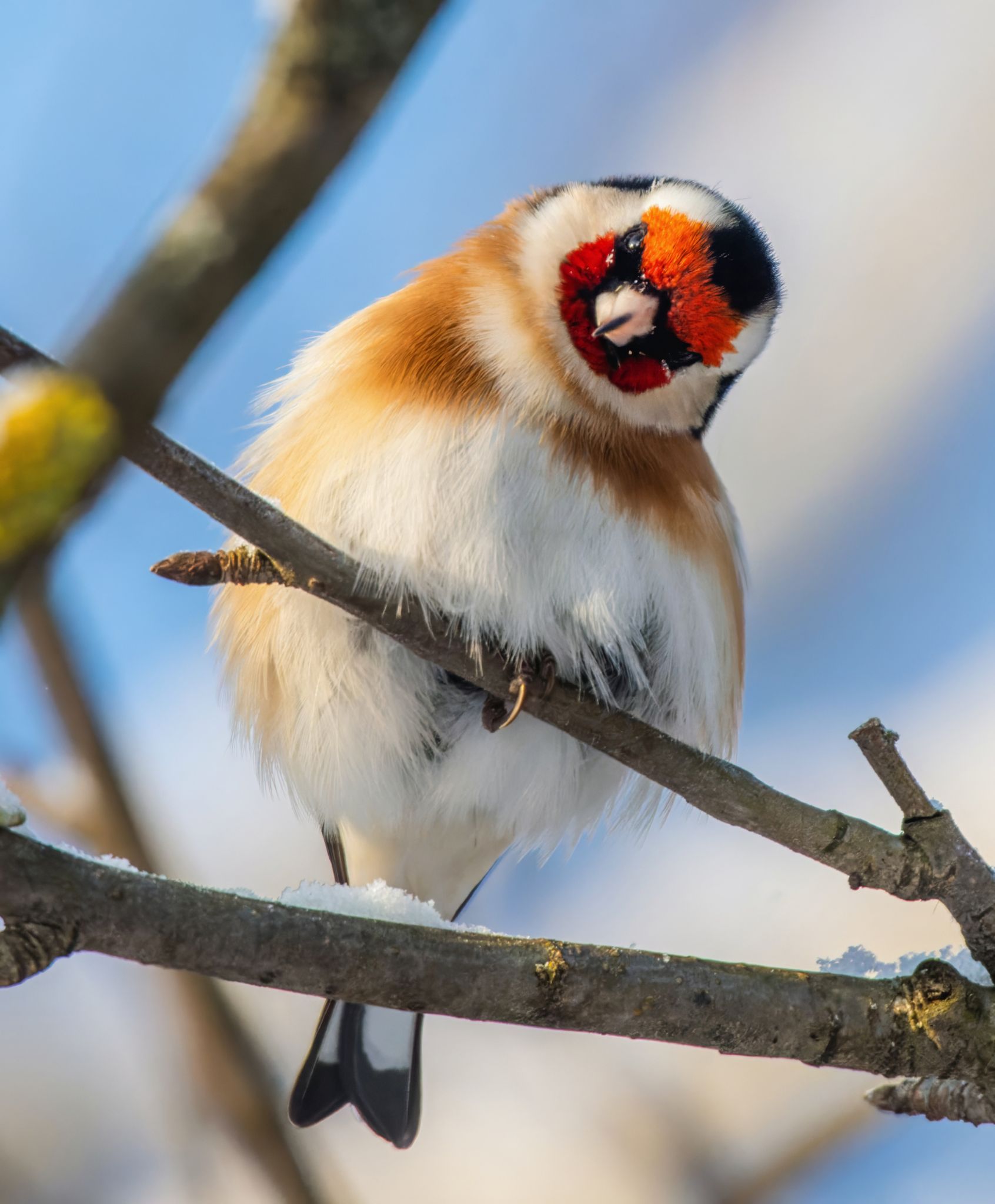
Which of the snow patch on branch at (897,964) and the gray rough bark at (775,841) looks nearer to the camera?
the gray rough bark at (775,841)

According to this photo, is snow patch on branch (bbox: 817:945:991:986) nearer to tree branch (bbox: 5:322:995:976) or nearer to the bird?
tree branch (bbox: 5:322:995:976)

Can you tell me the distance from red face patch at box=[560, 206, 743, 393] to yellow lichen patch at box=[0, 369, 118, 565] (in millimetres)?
1662

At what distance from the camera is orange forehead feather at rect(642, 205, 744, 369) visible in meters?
1.96

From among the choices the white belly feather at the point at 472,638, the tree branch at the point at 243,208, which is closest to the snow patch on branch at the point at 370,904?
the white belly feather at the point at 472,638

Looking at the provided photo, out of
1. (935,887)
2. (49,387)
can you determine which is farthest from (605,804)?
(49,387)

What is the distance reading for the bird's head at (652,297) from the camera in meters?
1.97

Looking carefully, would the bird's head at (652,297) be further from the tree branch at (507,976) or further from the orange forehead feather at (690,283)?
the tree branch at (507,976)

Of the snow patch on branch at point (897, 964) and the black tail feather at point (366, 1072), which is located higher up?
the snow patch on branch at point (897, 964)

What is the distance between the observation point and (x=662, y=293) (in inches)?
77.4

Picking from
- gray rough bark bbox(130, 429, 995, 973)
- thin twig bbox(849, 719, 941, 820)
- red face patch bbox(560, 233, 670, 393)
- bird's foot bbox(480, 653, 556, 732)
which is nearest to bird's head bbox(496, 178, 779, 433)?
red face patch bbox(560, 233, 670, 393)

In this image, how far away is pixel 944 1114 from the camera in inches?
66.5

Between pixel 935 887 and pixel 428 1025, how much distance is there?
7.02 feet

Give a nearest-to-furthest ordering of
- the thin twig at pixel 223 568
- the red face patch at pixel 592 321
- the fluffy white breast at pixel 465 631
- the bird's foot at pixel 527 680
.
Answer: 1. the thin twig at pixel 223 568
2. the bird's foot at pixel 527 680
3. the fluffy white breast at pixel 465 631
4. the red face patch at pixel 592 321

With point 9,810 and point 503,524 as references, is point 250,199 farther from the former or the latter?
point 503,524
